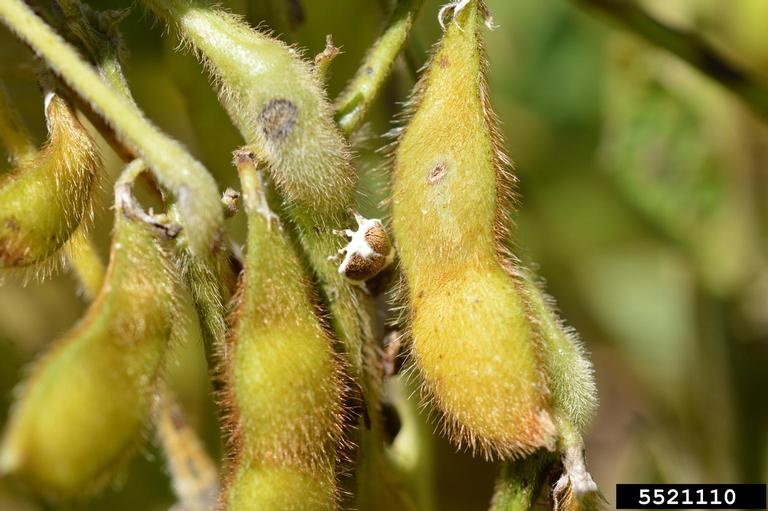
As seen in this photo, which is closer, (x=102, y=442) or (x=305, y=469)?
(x=102, y=442)

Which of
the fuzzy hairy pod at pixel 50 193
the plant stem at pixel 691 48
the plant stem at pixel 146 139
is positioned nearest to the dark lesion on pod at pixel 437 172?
the plant stem at pixel 146 139

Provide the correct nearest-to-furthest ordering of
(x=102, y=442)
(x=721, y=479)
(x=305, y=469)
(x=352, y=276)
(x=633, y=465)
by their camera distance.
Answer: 1. (x=102, y=442)
2. (x=305, y=469)
3. (x=352, y=276)
4. (x=721, y=479)
5. (x=633, y=465)

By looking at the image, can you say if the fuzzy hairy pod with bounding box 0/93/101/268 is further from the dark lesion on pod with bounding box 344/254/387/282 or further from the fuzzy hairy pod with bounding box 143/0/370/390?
the dark lesion on pod with bounding box 344/254/387/282

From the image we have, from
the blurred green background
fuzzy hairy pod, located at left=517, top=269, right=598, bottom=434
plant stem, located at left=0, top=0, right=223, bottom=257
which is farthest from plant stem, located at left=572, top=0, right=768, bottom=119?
plant stem, located at left=0, top=0, right=223, bottom=257

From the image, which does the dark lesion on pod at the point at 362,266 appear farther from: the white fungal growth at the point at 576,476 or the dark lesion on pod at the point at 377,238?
the white fungal growth at the point at 576,476

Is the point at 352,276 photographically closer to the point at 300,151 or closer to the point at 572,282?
the point at 300,151

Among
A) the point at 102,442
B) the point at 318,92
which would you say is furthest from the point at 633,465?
the point at 102,442
